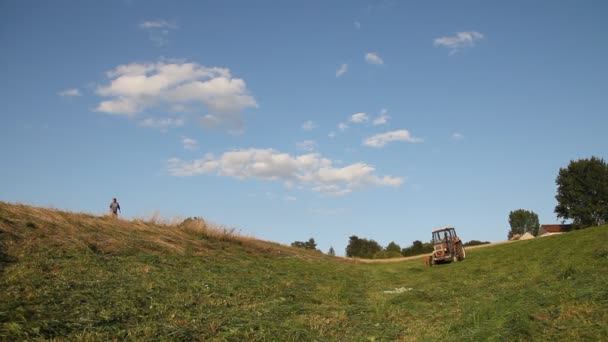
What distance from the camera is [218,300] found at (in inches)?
352

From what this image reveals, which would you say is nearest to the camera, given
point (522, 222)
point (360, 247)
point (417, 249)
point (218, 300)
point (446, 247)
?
point (218, 300)

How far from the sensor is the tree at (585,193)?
2667 inches

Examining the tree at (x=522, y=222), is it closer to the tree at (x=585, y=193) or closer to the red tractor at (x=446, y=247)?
the tree at (x=585, y=193)

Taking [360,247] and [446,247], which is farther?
[360,247]

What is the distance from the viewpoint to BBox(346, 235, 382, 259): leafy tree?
3089 inches

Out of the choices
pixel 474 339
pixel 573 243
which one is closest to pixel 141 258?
pixel 474 339

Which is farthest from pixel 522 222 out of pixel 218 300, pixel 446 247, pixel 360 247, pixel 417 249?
pixel 218 300

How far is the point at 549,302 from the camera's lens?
8.43 metres

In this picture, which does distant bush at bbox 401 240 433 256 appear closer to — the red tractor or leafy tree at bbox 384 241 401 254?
leafy tree at bbox 384 241 401 254

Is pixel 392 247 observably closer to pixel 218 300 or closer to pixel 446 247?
pixel 446 247

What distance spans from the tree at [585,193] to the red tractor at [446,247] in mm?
51705

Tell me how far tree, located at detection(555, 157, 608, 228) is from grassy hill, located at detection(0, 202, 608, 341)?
62.6m

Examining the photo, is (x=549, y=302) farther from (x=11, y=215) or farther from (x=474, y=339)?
(x=11, y=215)

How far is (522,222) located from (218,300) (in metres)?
146
